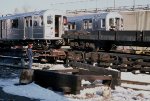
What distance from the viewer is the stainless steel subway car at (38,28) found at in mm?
27938

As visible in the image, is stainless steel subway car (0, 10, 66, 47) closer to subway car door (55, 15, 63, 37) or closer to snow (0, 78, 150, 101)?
subway car door (55, 15, 63, 37)

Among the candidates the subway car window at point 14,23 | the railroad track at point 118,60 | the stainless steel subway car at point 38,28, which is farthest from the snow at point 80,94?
the subway car window at point 14,23

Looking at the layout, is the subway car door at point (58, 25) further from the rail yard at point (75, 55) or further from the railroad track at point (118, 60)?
the railroad track at point (118, 60)

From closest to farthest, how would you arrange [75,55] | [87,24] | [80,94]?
[80,94] < [75,55] < [87,24]

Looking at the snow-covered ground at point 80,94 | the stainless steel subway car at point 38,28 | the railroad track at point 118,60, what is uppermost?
the stainless steel subway car at point 38,28

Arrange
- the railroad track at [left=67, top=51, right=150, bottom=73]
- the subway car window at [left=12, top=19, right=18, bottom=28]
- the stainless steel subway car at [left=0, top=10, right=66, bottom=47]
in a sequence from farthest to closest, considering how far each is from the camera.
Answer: the subway car window at [left=12, top=19, right=18, bottom=28]
the stainless steel subway car at [left=0, top=10, right=66, bottom=47]
the railroad track at [left=67, top=51, right=150, bottom=73]

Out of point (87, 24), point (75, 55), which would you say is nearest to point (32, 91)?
point (75, 55)

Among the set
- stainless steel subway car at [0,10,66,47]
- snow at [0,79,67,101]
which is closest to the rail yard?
stainless steel subway car at [0,10,66,47]

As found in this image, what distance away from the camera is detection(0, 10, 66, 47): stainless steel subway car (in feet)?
91.7

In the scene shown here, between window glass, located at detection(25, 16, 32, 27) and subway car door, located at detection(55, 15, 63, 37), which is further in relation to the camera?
subway car door, located at detection(55, 15, 63, 37)

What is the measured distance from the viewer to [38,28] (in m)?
28.1

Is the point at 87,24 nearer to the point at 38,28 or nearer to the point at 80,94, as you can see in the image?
the point at 38,28

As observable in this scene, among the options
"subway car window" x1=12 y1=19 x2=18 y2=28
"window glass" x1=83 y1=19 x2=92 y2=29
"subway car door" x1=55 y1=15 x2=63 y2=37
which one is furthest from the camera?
"window glass" x1=83 y1=19 x2=92 y2=29

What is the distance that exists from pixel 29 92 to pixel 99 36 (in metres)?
14.9
